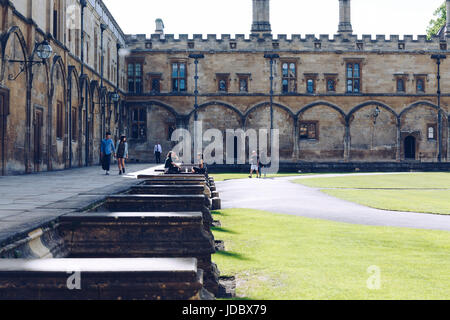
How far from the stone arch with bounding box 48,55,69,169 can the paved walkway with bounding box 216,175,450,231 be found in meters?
7.55

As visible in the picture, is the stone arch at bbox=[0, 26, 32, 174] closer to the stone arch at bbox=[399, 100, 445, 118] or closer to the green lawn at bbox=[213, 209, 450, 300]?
the green lawn at bbox=[213, 209, 450, 300]

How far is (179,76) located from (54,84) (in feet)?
55.5

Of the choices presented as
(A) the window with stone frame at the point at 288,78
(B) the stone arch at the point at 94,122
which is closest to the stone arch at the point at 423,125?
(A) the window with stone frame at the point at 288,78

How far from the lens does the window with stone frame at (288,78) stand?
3497cm

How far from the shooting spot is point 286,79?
115 feet

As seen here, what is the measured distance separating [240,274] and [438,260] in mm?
2201

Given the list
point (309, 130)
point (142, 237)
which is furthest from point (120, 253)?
point (309, 130)

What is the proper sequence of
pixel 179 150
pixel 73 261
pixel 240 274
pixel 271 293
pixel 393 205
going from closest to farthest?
pixel 73 261 → pixel 271 293 → pixel 240 274 → pixel 393 205 → pixel 179 150

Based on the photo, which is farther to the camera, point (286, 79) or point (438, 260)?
A: point (286, 79)

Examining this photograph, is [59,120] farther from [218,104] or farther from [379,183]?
[218,104]
